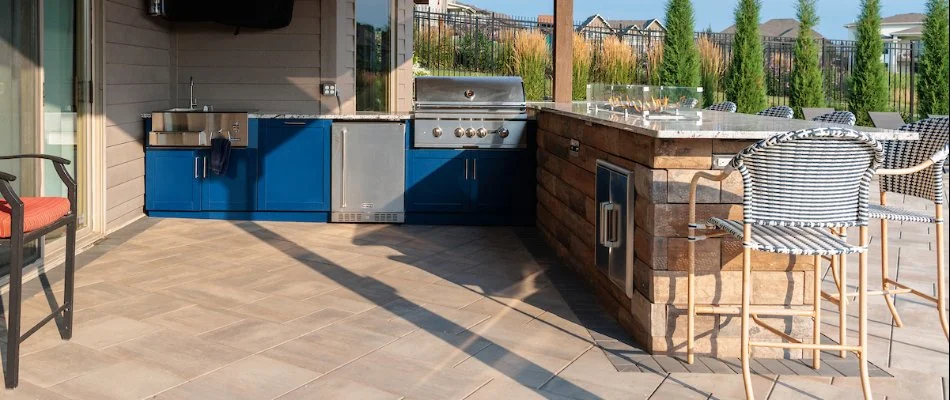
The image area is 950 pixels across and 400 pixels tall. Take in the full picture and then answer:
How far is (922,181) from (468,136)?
3.91m

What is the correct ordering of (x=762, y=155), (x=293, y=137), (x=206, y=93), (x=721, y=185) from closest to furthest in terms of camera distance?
1. (x=762, y=155)
2. (x=721, y=185)
3. (x=293, y=137)
4. (x=206, y=93)

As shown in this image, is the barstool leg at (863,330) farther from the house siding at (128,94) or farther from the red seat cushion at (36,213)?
the house siding at (128,94)

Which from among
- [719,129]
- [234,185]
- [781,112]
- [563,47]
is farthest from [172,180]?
[719,129]

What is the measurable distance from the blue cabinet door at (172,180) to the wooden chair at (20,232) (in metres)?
3.49

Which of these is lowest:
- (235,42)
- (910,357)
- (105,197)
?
(910,357)

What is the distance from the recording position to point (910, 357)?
Answer: 3.79 m

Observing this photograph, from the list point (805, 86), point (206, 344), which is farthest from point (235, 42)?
point (805, 86)

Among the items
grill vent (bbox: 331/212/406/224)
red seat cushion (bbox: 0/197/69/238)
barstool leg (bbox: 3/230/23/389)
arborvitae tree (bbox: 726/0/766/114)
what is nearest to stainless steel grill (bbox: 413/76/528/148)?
grill vent (bbox: 331/212/406/224)

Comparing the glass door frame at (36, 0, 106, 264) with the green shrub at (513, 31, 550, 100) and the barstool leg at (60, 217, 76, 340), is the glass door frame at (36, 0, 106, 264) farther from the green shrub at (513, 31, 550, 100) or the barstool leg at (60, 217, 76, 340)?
the green shrub at (513, 31, 550, 100)

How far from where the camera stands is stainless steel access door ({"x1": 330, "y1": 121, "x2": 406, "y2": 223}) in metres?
7.32

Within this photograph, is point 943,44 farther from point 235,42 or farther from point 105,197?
point 105,197

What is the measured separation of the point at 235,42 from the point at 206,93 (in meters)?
0.54

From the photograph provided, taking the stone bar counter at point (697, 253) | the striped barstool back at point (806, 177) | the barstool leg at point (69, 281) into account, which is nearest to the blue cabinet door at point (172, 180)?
the barstool leg at point (69, 281)

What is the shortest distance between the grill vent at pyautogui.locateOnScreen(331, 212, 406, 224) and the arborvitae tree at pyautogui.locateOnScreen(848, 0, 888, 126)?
8551 millimetres
